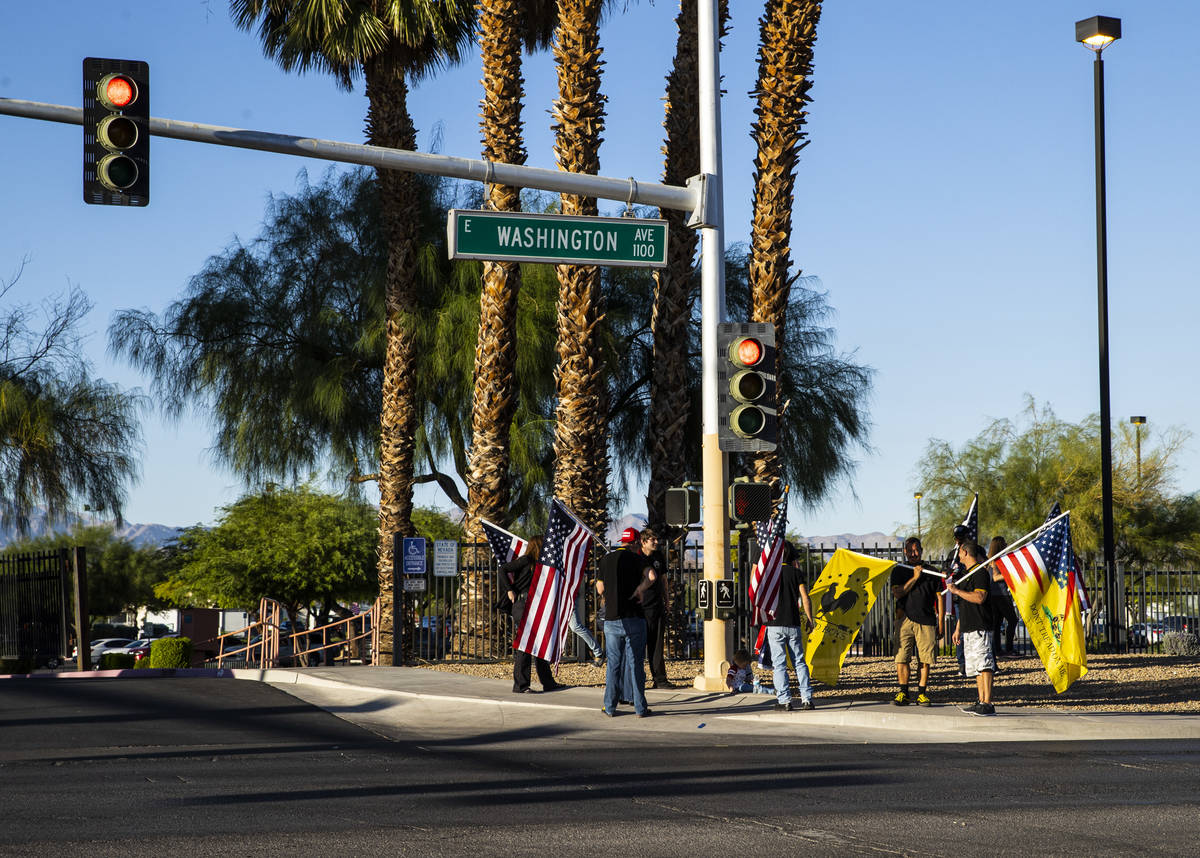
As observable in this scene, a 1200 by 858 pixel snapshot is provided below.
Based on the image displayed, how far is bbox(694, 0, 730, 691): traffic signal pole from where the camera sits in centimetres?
1499

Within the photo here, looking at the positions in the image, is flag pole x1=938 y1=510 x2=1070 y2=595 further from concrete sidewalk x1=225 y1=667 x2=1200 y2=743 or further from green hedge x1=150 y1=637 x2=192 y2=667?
green hedge x1=150 y1=637 x2=192 y2=667

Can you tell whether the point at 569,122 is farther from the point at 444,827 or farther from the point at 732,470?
the point at 444,827

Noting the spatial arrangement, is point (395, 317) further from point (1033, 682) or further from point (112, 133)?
point (112, 133)

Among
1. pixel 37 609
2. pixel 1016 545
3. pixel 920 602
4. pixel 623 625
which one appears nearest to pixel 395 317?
pixel 37 609

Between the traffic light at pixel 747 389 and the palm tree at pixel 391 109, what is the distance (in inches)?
461

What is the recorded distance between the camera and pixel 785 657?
1468 centimetres

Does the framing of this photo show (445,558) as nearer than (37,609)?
Yes

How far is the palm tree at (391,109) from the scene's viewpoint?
25.2 meters

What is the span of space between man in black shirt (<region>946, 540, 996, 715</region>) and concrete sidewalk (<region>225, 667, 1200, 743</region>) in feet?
0.84

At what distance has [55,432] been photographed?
102 feet

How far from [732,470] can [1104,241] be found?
Answer: 8.31 metres

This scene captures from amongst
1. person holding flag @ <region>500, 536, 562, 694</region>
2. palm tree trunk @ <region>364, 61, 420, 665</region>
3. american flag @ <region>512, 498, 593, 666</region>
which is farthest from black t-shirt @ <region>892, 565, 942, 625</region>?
palm tree trunk @ <region>364, 61, 420, 665</region>

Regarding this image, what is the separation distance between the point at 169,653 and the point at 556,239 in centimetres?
1248

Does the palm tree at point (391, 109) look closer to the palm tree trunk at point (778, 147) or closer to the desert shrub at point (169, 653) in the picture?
the desert shrub at point (169, 653)
